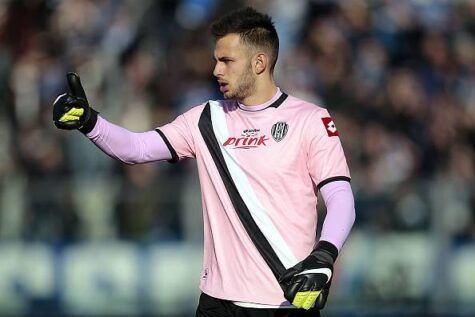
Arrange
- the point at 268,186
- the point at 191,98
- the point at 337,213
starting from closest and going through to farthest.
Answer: the point at 337,213
the point at 268,186
the point at 191,98

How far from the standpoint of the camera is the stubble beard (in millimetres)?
6449

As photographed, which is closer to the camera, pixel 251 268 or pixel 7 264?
pixel 251 268

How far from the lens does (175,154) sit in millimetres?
6633

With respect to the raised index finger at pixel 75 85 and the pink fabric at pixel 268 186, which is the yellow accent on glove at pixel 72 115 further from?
the pink fabric at pixel 268 186

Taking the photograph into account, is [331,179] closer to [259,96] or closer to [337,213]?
[337,213]

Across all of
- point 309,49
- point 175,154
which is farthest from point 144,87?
point 175,154

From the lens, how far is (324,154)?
20.4 ft

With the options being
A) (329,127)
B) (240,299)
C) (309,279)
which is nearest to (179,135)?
(329,127)

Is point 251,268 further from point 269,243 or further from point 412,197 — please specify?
point 412,197

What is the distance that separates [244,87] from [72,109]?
3.32ft

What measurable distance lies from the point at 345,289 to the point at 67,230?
3.11 meters

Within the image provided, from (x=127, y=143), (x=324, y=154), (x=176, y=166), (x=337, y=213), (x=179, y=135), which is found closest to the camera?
(x=337, y=213)

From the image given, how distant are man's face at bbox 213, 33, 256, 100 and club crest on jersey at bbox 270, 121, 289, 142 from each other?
0.89 feet

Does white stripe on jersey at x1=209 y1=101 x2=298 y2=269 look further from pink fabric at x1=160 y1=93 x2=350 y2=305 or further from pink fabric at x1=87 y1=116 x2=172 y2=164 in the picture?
pink fabric at x1=87 y1=116 x2=172 y2=164
